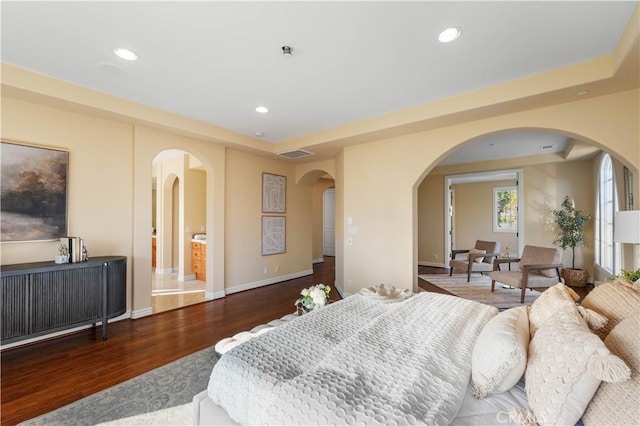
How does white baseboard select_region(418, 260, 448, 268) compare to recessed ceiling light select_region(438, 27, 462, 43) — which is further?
white baseboard select_region(418, 260, 448, 268)

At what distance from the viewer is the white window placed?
888 cm

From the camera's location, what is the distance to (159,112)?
362cm

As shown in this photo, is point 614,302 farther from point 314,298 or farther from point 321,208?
point 321,208

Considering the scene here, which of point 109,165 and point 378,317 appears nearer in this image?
point 378,317

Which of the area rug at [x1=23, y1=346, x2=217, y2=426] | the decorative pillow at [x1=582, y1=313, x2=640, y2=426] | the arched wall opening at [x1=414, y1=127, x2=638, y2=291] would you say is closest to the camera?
the decorative pillow at [x1=582, y1=313, x2=640, y2=426]

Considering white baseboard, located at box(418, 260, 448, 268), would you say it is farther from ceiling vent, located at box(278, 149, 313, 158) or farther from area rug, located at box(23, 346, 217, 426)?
area rug, located at box(23, 346, 217, 426)

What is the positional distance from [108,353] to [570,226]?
7832 mm

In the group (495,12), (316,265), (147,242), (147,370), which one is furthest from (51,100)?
(316,265)

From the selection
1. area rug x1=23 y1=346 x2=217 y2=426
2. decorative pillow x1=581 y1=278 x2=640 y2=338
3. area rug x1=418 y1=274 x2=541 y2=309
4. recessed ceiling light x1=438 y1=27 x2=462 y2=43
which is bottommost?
area rug x1=418 y1=274 x2=541 y2=309

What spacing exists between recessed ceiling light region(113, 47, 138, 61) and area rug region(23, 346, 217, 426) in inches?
111

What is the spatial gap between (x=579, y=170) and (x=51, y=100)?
8920mm

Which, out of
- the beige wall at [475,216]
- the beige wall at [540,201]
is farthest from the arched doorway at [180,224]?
the beige wall at [475,216]

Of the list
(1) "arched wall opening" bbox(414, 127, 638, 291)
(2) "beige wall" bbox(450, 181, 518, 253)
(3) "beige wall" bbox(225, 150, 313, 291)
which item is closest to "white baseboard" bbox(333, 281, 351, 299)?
(3) "beige wall" bbox(225, 150, 313, 291)

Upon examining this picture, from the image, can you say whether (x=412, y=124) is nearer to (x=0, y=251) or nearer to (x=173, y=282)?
(x=0, y=251)
